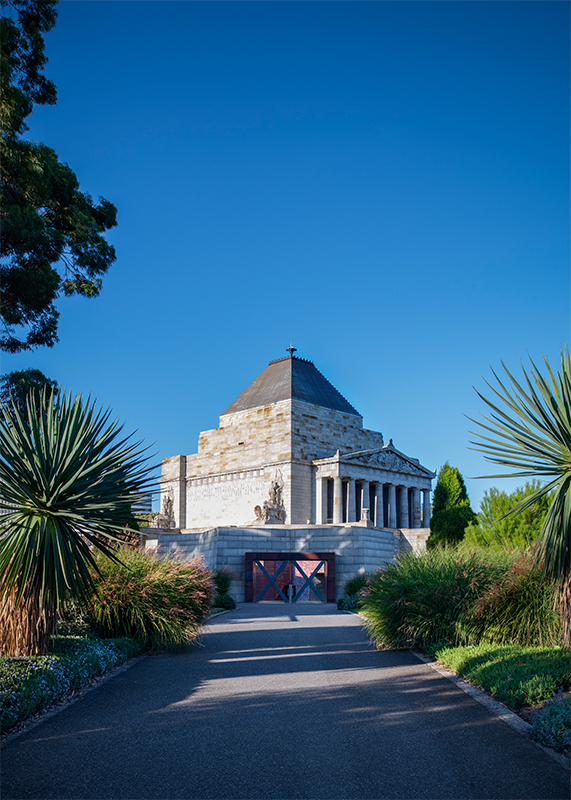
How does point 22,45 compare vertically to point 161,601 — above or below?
above

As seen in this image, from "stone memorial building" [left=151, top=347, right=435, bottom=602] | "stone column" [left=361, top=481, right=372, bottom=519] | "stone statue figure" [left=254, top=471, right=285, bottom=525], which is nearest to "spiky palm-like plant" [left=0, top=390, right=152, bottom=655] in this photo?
"stone memorial building" [left=151, top=347, right=435, bottom=602]

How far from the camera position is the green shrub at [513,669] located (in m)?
7.29

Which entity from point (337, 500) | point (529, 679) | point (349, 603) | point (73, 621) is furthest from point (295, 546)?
point (529, 679)

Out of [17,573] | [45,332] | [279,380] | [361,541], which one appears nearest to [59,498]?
[17,573]

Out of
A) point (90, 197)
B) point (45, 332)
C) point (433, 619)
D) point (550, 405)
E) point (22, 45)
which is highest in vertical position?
point (22, 45)

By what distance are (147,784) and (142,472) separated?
5.40m

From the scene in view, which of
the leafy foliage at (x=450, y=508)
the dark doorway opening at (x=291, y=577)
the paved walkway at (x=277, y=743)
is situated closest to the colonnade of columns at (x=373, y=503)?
the leafy foliage at (x=450, y=508)

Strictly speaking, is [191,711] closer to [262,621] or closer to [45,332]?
[262,621]

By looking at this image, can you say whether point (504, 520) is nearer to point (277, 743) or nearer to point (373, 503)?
point (277, 743)

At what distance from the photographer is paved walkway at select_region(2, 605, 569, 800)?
5.03 m

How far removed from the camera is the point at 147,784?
5090 millimetres

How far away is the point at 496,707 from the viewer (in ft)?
24.4

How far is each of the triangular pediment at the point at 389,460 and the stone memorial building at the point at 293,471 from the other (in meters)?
0.07

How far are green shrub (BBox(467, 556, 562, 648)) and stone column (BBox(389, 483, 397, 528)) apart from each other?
3644cm
